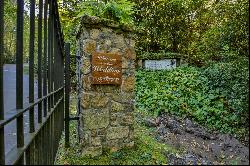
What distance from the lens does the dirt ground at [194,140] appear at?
2008 millimetres

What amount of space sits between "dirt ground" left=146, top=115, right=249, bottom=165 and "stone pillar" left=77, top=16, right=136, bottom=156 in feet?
2.93

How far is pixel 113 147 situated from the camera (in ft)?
16.7

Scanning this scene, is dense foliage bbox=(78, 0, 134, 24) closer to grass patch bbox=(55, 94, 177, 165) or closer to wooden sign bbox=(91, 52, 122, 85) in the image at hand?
wooden sign bbox=(91, 52, 122, 85)

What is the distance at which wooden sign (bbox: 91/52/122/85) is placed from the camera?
15.7 ft

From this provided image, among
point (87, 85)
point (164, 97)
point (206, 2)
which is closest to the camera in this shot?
point (87, 85)

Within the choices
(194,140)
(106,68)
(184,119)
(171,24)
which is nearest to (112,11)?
(106,68)

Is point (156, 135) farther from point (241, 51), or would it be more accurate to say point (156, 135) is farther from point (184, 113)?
point (241, 51)

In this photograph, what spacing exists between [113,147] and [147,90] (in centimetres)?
580

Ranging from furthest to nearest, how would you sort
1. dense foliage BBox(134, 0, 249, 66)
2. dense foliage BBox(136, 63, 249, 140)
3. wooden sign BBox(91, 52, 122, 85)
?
dense foliage BBox(134, 0, 249, 66), dense foliage BBox(136, 63, 249, 140), wooden sign BBox(91, 52, 122, 85)

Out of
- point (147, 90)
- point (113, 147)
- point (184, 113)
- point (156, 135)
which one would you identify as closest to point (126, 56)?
point (113, 147)

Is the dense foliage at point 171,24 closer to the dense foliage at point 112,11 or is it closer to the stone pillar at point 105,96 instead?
the dense foliage at point 112,11

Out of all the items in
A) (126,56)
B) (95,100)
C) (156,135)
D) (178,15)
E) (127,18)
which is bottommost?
(156,135)

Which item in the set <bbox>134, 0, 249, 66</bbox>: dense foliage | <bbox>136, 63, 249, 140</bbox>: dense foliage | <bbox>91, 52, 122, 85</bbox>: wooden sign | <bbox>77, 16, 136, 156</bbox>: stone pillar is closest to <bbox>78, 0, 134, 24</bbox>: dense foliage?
<bbox>77, 16, 136, 156</bbox>: stone pillar

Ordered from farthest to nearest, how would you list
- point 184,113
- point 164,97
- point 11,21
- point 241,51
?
point 164,97, point 184,113, point 11,21, point 241,51
